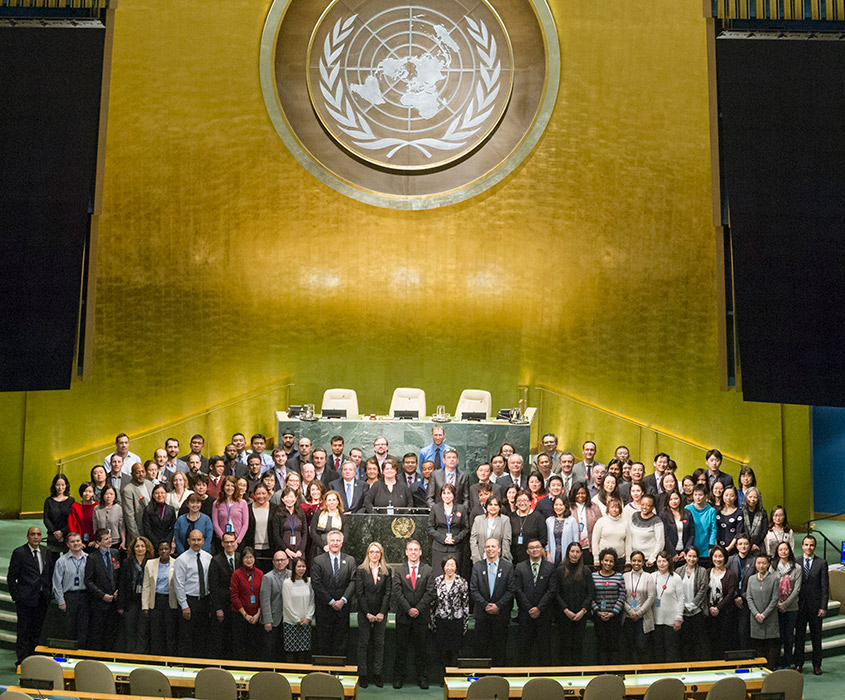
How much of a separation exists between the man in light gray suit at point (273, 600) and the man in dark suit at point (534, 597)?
1884mm

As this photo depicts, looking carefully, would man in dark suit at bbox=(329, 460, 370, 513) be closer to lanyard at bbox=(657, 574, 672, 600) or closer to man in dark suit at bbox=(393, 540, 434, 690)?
man in dark suit at bbox=(393, 540, 434, 690)

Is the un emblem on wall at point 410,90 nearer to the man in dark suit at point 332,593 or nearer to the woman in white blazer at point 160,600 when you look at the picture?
the man in dark suit at point 332,593

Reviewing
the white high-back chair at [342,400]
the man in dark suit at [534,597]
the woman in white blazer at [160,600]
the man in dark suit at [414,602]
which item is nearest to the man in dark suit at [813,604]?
the man in dark suit at [534,597]

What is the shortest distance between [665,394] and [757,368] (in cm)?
580

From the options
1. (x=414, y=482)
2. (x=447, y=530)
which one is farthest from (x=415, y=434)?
(x=447, y=530)

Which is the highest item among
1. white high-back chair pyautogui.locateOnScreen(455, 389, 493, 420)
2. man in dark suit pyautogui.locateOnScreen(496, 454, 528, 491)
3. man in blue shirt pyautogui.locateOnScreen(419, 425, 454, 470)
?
white high-back chair pyautogui.locateOnScreen(455, 389, 493, 420)

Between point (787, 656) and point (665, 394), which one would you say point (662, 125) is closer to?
point (665, 394)

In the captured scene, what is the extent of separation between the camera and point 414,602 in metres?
8.14

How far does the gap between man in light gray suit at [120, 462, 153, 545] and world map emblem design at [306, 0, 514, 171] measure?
570cm

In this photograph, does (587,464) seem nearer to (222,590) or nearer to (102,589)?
(222,590)

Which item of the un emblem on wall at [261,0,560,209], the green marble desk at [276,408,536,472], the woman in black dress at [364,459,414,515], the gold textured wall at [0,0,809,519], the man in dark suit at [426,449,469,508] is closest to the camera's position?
the man in dark suit at [426,449,469,508]

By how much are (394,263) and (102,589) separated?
624cm

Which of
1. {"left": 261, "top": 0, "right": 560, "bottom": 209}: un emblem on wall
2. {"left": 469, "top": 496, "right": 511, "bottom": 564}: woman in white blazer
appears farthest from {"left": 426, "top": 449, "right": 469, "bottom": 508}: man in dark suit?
{"left": 261, "top": 0, "right": 560, "bottom": 209}: un emblem on wall

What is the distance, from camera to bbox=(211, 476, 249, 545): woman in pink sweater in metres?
8.70
